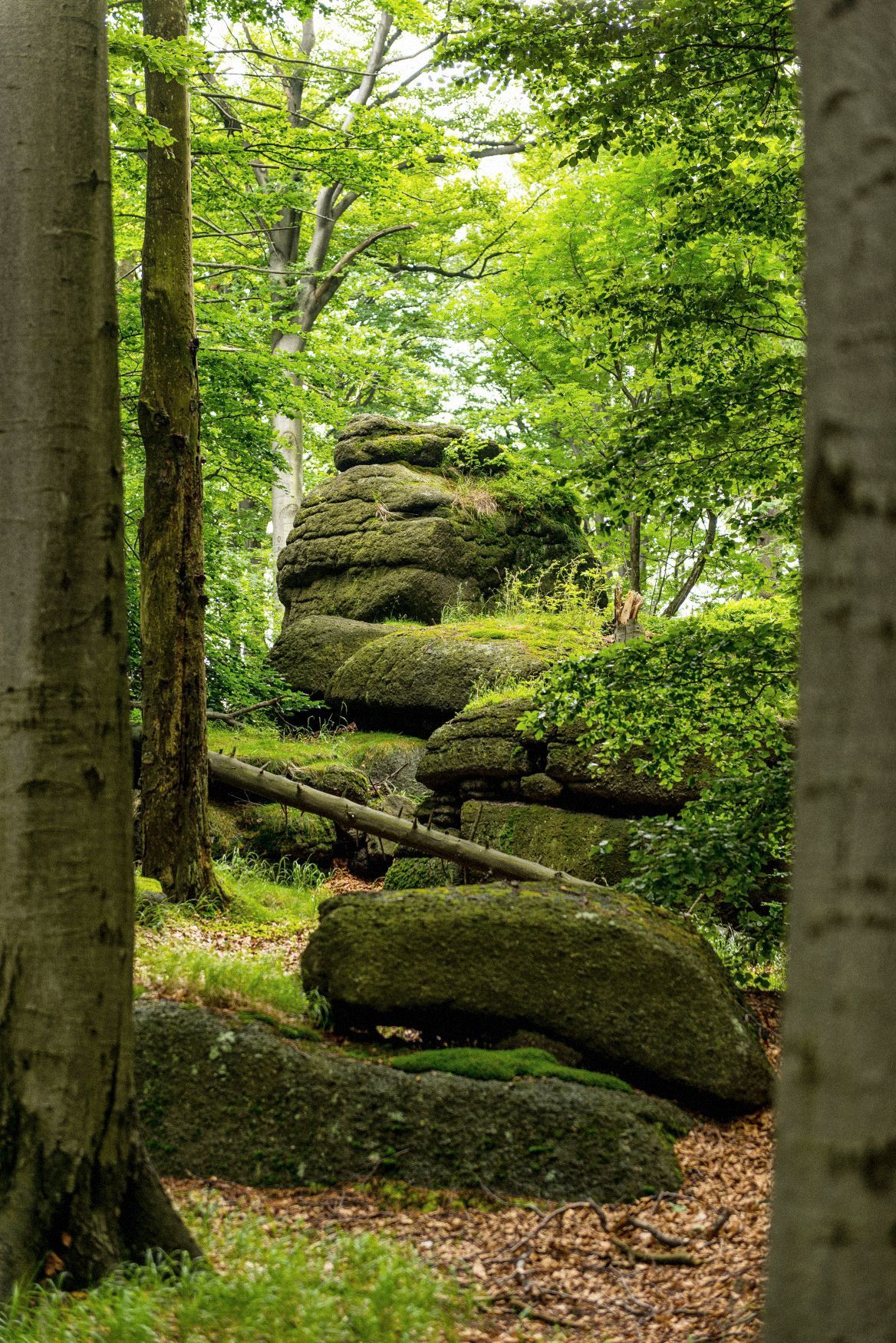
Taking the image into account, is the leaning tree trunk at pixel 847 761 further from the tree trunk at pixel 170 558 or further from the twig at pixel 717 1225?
the tree trunk at pixel 170 558

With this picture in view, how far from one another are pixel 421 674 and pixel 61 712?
10.4 metres

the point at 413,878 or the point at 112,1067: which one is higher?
the point at 112,1067

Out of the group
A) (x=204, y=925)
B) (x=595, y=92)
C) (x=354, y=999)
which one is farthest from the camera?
(x=204, y=925)

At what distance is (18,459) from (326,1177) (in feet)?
11.6

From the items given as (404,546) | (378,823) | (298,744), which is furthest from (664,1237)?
(404,546)

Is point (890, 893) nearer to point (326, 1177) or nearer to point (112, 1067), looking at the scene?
point (112, 1067)

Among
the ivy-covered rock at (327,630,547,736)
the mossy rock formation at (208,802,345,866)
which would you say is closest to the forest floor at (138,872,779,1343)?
the mossy rock formation at (208,802,345,866)

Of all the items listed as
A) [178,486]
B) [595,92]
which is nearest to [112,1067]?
[178,486]

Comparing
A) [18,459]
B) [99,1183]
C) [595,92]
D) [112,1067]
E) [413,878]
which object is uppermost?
[595,92]

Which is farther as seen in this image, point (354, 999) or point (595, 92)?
point (595, 92)

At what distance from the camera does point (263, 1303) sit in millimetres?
3221

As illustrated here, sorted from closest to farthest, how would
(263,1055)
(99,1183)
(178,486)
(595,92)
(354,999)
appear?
(99,1183) → (263,1055) → (354,999) → (595,92) → (178,486)

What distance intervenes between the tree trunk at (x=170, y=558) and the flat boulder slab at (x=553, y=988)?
2740 millimetres

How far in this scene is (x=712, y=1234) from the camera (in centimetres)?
427
